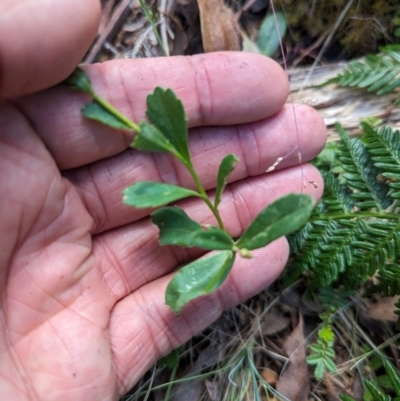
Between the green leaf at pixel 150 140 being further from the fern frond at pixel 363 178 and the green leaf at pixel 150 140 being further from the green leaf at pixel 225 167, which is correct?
the fern frond at pixel 363 178

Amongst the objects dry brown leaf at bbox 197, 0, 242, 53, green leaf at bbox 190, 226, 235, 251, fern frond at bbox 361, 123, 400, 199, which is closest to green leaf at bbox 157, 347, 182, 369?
green leaf at bbox 190, 226, 235, 251

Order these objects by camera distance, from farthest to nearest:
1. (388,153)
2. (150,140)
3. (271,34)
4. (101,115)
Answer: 1. (271,34)
2. (388,153)
3. (101,115)
4. (150,140)

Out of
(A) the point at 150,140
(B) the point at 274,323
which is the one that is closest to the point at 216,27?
(A) the point at 150,140

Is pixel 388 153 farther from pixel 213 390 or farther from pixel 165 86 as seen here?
pixel 213 390

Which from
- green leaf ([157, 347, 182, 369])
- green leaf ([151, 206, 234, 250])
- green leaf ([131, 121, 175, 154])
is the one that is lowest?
green leaf ([157, 347, 182, 369])

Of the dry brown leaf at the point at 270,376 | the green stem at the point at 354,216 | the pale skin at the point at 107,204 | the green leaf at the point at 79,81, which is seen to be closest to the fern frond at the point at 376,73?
the pale skin at the point at 107,204

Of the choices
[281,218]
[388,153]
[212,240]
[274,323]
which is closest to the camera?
[281,218]

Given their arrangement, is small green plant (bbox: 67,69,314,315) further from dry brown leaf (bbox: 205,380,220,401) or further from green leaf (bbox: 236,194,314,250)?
dry brown leaf (bbox: 205,380,220,401)
